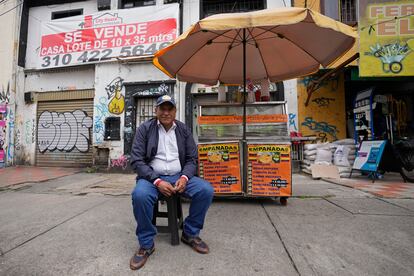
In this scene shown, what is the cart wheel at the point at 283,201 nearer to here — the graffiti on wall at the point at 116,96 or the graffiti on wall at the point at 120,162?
the graffiti on wall at the point at 120,162

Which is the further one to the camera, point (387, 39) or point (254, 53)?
point (387, 39)

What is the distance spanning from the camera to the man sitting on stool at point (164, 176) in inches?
82.4

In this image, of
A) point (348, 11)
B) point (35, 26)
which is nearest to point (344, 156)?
point (348, 11)

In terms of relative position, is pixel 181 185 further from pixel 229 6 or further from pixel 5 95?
Answer: pixel 5 95

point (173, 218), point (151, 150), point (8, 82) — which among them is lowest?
point (173, 218)

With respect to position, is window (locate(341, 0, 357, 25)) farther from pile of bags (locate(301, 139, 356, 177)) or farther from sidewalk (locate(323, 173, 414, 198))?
sidewalk (locate(323, 173, 414, 198))

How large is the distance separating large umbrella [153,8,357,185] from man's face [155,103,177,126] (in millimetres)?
793

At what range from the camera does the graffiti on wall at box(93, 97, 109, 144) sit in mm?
8742

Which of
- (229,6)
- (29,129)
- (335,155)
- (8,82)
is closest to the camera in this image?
(335,155)

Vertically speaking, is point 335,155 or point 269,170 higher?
point 335,155

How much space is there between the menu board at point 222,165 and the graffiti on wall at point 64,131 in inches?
288

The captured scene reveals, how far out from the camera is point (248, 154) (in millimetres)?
3652

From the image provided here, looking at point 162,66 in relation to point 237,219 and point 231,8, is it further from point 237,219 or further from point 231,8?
point 231,8

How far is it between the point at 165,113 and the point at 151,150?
1.41ft
